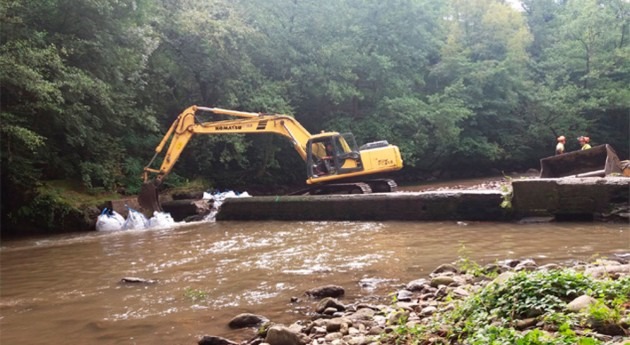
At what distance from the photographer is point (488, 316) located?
319 centimetres

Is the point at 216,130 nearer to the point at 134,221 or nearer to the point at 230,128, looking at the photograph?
the point at 230,128

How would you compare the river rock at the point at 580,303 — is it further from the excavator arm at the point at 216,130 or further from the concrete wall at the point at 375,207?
the excavator arm at the point at 216,130

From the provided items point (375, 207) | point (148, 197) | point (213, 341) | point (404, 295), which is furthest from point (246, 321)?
point (148, 197)

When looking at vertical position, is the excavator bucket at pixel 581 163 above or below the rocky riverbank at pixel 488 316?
above

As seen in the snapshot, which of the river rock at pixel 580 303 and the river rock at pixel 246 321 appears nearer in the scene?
the river rock at pixel 580 303

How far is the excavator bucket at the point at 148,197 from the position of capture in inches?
585

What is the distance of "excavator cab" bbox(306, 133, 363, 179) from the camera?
14.6 m

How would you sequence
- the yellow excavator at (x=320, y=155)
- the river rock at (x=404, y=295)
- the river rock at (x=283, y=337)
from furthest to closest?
the yellow excavator at (x=320, y=155) → the river rock at (x=404, y=295) → the river rock at (x=283, y=337)

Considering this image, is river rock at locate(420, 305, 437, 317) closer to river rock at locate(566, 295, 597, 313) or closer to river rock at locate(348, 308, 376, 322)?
river rock at locate(348, 308, 376, 322)

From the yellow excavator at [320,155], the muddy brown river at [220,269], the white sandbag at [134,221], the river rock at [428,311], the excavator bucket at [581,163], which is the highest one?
the yellow excavator at [320,155]

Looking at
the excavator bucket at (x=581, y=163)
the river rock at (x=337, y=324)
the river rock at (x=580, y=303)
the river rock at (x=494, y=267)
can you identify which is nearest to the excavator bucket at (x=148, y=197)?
the excavator bucket at (x=581, y=163)

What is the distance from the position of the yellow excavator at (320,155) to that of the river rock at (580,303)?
11064mm

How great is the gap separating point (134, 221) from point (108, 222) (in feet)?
2.17

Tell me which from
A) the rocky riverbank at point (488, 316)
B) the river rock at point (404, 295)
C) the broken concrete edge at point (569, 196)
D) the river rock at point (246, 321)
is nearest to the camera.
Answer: the rocky riverbank at point (488, 316)
